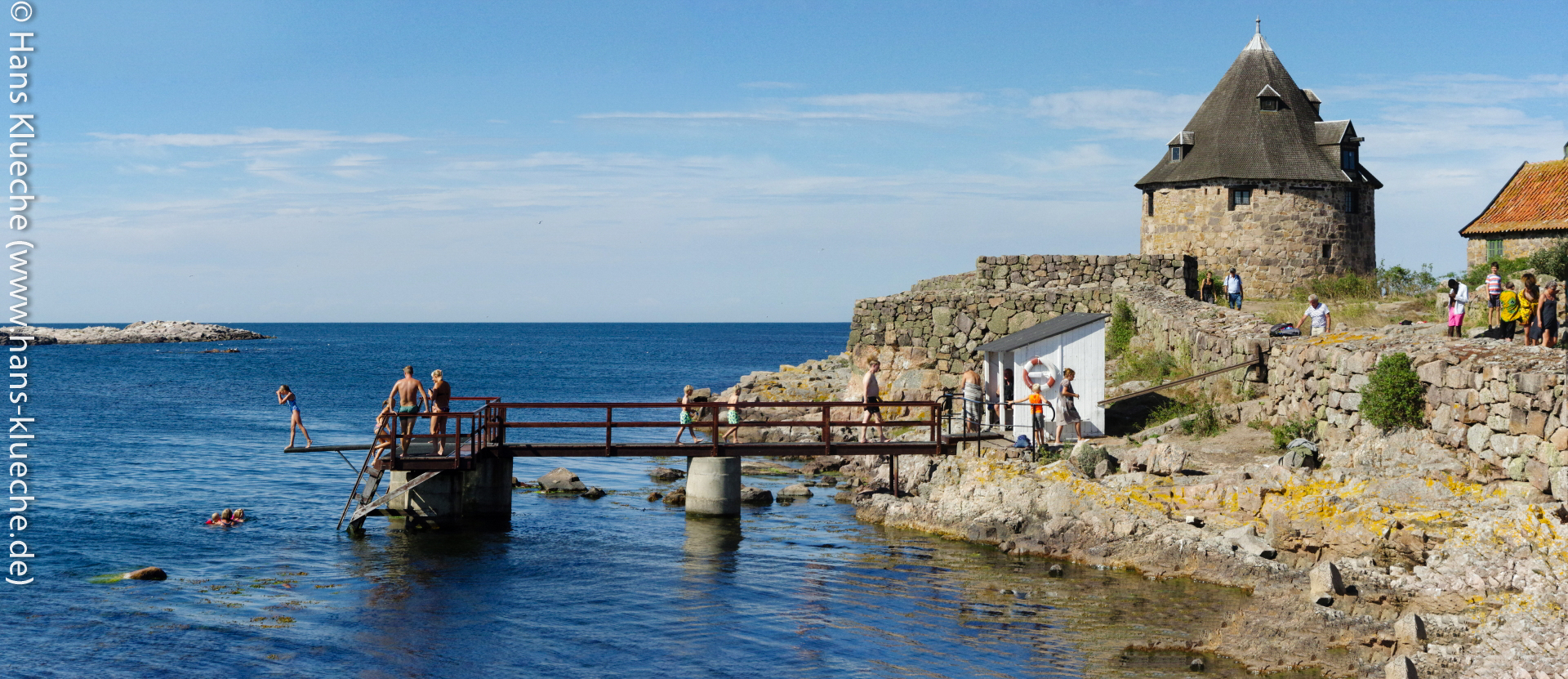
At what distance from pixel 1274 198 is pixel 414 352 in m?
104

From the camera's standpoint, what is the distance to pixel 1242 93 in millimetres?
37375

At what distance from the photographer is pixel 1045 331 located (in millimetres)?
23234

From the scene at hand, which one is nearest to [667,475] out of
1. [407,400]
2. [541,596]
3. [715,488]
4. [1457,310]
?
[715,488]

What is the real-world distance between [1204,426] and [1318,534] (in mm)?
5843

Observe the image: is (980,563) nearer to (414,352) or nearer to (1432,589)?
(1432,589)

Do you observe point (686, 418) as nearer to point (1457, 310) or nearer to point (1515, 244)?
point (1457, 310)

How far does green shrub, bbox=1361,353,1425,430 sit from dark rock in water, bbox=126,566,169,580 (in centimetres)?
1869

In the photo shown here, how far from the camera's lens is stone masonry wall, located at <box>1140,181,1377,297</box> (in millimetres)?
34938

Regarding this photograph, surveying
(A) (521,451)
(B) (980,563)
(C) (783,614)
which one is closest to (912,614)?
(C) (783,614)

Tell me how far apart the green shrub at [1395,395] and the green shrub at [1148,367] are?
6.83 metres

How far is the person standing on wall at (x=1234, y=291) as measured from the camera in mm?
30266

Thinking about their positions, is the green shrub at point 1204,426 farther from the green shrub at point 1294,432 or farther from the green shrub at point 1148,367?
the green shrub at point 1148,367

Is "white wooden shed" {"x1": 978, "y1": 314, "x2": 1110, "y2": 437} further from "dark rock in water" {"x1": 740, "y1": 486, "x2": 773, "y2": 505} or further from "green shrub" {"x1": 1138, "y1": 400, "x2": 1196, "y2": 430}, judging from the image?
"dark rock in water" {"x1": 740, "y1": 486, "x2": 773, "y2": 505}

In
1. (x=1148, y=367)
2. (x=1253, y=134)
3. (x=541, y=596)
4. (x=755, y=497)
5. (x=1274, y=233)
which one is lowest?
(x=541, y=596)
